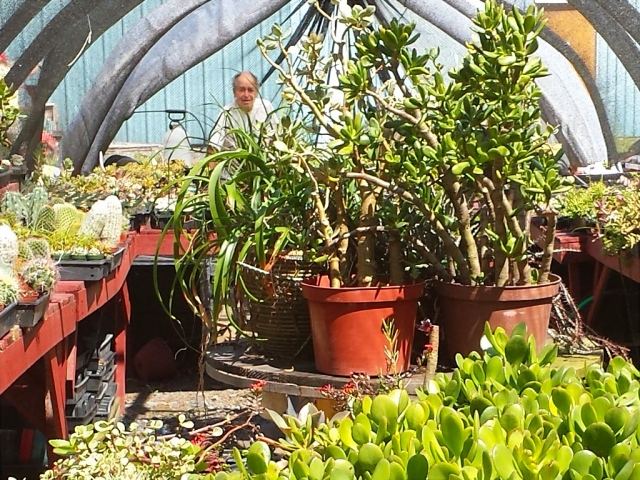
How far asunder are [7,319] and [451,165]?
3.74 feet

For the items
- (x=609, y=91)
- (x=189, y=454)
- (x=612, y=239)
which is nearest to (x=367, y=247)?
(x=189, y=454)

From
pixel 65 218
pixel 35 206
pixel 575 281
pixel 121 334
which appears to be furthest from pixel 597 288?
pixel 35 206

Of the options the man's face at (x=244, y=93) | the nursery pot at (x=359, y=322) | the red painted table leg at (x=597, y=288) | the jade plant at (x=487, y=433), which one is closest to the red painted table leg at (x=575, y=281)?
the red painted table leg at (x=597, y=288)

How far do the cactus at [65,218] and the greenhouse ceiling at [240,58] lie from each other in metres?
2.42

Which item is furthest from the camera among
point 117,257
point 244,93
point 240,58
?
point 240,58

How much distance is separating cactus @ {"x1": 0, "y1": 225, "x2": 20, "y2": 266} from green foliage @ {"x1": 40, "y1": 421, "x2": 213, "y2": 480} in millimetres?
1150

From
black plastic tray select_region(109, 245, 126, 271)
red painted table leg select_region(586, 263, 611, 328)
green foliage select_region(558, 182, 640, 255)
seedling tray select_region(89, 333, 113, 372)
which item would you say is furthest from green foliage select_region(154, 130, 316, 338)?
red painted table leg select_region(586, 263, 611, 328)

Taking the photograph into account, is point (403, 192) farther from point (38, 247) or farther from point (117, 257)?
point (117, 257)

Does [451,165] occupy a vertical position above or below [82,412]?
above

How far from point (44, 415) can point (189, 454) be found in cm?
145

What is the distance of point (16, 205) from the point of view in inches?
136

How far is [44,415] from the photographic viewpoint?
271cm

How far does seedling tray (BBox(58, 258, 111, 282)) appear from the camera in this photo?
2994 millimetres

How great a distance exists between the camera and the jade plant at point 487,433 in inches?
37.4
